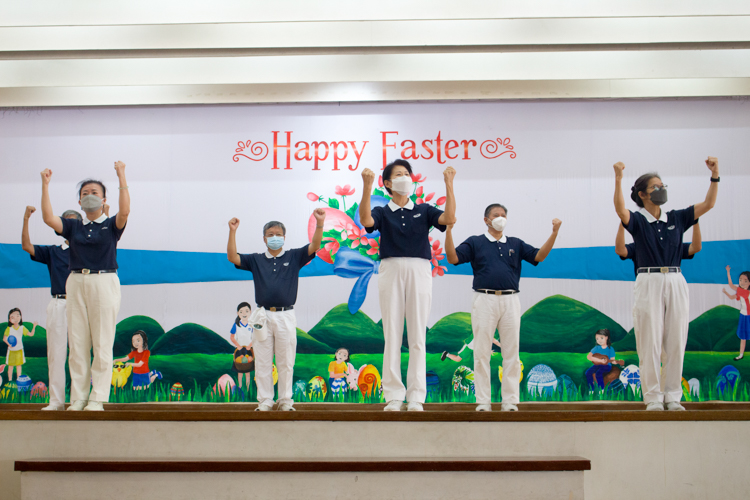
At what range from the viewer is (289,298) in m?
3.92

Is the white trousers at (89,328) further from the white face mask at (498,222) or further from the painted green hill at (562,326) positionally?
the painted green hill at (562,326)

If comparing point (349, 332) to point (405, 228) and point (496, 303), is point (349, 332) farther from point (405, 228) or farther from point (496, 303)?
point (405, 228)

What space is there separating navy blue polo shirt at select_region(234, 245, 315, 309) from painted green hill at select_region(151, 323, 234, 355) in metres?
1.86

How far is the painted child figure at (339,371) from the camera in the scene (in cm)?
551

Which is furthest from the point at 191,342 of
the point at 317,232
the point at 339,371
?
the point at 317,232

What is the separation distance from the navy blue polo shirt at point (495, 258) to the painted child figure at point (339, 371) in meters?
2.01

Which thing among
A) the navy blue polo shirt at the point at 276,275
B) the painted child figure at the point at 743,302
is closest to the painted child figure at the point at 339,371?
the navy blue polo shirt at the point at 276,275

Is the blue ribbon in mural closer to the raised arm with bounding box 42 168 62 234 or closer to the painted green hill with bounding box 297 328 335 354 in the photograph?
the painted green hill with bounding box 297 328 335 354

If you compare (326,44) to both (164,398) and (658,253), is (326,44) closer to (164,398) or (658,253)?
(658,253)

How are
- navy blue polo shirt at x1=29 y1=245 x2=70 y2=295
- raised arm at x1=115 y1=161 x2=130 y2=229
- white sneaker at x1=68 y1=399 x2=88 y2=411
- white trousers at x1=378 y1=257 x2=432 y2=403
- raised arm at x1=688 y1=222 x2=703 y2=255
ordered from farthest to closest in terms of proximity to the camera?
navy blue polo shirt at x1=29 y1=245 x2=70 y2=295 → raised arm at x1=688 y1=222 x2=703 y2=255 → raised arm at x1=115 y1=161 x2=130 y2=229 → white sneaker at x1=68 y1=399 x2=88 y2=411 → white trousers at x1=378 y1=257 x2=432 y2=403

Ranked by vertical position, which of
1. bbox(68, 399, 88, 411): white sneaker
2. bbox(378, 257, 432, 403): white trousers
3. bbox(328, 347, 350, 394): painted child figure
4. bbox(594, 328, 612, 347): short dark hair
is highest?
bbox(378, 257, 432, 403): white trousers

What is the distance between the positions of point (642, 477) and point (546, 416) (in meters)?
0.64

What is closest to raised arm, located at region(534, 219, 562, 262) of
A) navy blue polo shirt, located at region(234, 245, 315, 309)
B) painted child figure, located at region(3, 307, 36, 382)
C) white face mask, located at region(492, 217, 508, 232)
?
white face mask, located at region(492, 217, 508, 232)

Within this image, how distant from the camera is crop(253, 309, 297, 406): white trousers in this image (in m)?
3.84
